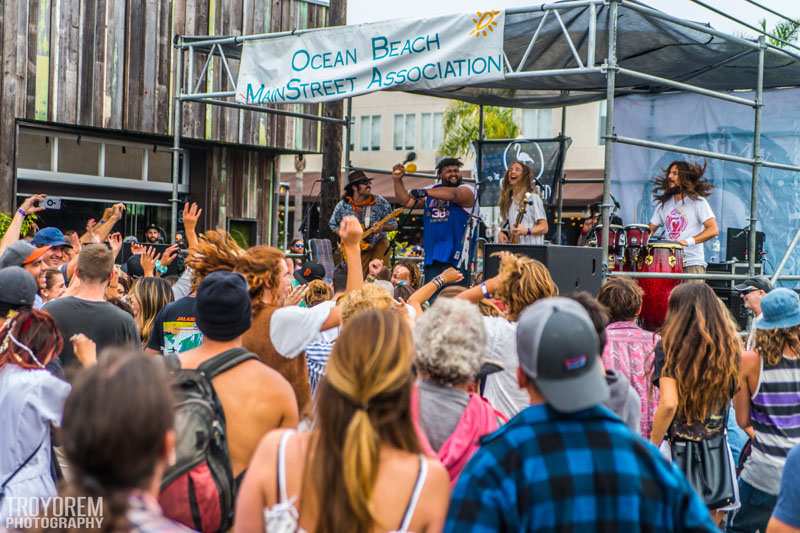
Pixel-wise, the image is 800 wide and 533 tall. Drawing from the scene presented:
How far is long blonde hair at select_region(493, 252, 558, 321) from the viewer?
473 centimetres

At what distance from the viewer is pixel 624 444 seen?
2551 millimetres

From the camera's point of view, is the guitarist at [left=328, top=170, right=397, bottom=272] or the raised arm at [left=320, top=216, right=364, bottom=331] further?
the guitarist at [left=328, top=170, right=397, bottom=272]

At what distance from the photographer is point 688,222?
33.0ft

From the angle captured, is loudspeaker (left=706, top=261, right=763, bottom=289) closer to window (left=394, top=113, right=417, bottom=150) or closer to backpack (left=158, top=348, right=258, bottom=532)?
backpack (left=158, top=348, right=258, bottom=532)

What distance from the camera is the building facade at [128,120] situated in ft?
51.2

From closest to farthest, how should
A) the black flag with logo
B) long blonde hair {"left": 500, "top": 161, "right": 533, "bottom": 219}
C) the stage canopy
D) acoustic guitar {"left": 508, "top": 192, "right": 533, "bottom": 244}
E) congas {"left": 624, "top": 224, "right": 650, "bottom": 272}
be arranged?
the stage canopy
congas {"left": 624, "top": 224, "right": 650, "bottom": 272}
acoustic guitar {"left": 508, "top": 192, "right": 533, "bottom": 244}
long blonde hair {"left": 500, "top": 161, "right": 533, "bottom": 219}
the black flag with logo

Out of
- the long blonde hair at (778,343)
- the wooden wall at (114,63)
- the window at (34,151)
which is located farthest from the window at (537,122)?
the long blonde hair at (778,343)

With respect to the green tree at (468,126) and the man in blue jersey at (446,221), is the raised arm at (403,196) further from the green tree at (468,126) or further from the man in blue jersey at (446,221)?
the green tree at (468,126)

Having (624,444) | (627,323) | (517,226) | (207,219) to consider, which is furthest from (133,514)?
(207,219)

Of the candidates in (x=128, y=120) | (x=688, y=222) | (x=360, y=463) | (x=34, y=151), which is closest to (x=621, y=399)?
(x=360, y=463)

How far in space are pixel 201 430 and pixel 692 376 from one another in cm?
251

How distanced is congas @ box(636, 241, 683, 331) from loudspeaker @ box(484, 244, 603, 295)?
1.63 meters

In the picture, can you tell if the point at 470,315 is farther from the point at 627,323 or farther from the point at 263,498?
the point at 627,323

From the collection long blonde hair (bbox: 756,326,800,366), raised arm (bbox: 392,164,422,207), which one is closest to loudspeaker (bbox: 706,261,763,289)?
raised arm (bbox: 392,164,422,207)
